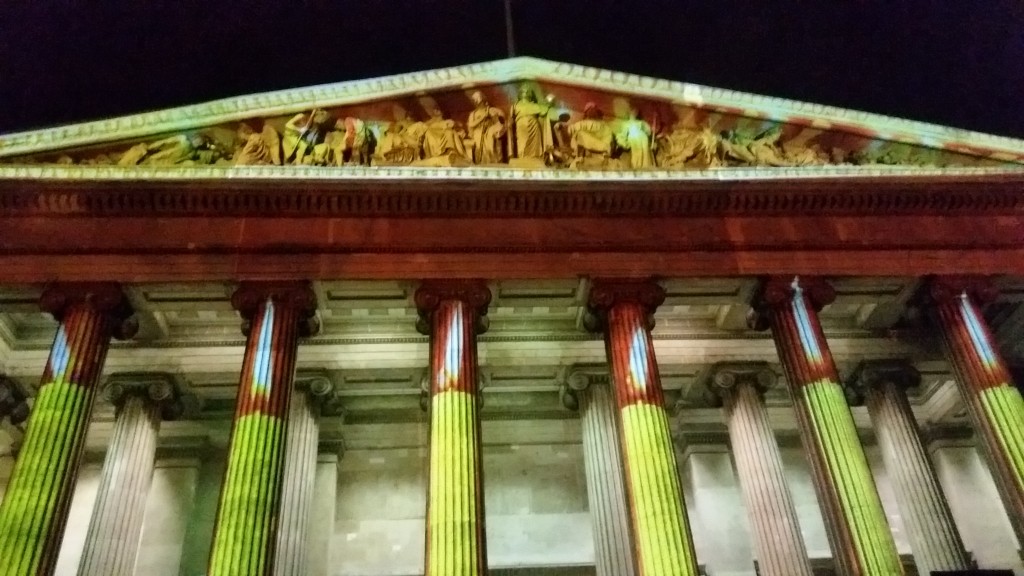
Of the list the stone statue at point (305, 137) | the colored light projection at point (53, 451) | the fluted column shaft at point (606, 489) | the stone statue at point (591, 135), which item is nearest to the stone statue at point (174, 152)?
the stone statue at point (305, 137)

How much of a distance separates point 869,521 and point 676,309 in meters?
5.74

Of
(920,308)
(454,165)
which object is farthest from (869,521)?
(454,165)

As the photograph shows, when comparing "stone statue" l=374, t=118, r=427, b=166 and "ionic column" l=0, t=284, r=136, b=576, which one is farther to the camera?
"stone statue" l=374, t=118, r=427, b=166

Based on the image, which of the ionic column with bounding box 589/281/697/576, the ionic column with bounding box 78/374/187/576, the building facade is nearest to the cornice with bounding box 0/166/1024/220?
the building facade

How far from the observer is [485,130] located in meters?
14.6

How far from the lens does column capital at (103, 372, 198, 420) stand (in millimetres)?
15336

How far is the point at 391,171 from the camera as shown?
1393cm

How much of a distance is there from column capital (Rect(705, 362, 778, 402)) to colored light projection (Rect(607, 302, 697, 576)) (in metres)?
3.31

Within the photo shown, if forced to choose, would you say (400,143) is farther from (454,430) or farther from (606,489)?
(606,489)

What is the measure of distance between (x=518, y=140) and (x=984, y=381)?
8551 mm

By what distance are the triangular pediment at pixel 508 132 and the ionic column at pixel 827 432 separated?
2.40 meters

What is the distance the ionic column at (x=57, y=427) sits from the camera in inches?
444

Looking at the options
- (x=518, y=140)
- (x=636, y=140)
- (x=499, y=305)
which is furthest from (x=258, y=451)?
(x=636, y=140)

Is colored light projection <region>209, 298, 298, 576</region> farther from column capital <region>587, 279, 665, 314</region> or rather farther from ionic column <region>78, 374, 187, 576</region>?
column capital <region>587, 279, 665, 314</region>
